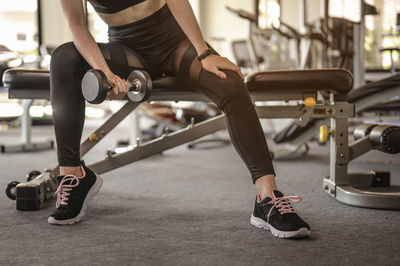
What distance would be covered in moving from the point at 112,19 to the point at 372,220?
983 mm

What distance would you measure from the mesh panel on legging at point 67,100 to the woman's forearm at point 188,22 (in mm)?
304

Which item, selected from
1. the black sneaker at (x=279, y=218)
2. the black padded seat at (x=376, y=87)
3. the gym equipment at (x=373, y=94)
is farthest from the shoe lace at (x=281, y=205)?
the black padded seat at (x=376, y=87)

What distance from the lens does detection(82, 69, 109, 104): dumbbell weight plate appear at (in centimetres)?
113

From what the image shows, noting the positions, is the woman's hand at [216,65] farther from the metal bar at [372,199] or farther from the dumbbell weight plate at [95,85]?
the metal bar at [372,199]

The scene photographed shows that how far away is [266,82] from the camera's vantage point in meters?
1.48

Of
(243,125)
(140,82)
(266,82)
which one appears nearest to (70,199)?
(140,82)

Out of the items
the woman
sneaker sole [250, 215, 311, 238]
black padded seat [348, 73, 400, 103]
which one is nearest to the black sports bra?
the woman

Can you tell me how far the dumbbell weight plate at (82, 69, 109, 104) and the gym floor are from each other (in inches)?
13.9

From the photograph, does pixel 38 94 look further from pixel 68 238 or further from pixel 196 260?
pixel 196 260

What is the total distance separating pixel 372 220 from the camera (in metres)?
1.31

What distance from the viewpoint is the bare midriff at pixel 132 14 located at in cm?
140

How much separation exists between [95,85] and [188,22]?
35 cm

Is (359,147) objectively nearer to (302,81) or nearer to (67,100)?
(302,81)

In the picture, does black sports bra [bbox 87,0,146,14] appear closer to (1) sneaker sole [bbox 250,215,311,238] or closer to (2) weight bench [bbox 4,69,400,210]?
(2) weight bench [bbox 4,69,400,210]
